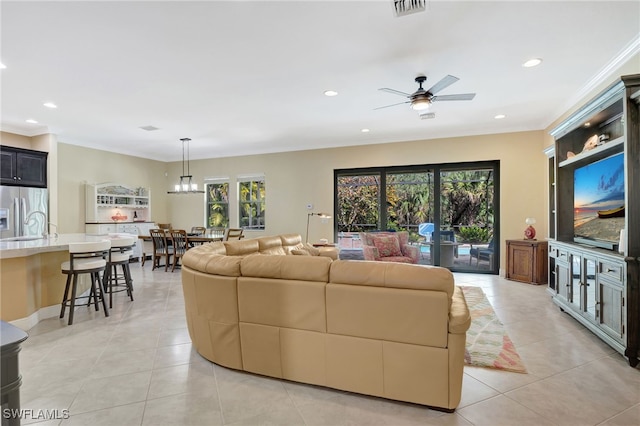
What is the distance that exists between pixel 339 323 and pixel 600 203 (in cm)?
337

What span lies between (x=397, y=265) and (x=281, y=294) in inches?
33.7

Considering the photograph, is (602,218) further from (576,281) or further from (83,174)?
(83,174)

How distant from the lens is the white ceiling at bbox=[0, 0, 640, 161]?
2590 mm

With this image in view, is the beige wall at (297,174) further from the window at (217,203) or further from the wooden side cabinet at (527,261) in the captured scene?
the wooden side cabinet at (527,261)

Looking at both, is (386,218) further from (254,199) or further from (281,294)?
(281,294)

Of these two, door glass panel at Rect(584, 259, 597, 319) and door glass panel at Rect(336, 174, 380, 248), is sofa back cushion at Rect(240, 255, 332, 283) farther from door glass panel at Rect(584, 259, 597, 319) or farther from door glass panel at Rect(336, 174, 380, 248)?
door glass panel at Rect(336, 174, 380, 248)

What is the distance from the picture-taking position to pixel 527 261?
579 cm

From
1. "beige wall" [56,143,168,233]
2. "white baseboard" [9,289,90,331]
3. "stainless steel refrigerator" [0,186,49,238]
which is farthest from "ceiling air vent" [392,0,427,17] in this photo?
"beige wall" [56,143,168,233]

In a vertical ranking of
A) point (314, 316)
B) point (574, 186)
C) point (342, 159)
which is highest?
point (342, 159)

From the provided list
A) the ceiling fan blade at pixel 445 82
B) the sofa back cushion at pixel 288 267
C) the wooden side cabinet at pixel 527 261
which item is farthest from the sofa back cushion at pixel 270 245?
the wooden side cabinet at pixel 527 261

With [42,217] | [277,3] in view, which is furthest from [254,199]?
[277,3]

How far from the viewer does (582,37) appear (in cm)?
297

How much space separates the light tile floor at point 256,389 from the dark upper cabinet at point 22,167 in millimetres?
3937

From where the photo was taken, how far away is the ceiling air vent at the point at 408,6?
2288 mm
